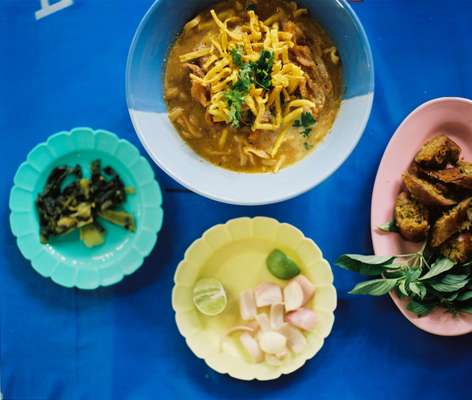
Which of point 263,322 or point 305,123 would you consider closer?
point 305,123

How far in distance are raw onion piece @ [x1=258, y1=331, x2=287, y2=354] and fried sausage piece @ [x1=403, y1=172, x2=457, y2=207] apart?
622 mm

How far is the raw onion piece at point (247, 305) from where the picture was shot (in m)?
1.81

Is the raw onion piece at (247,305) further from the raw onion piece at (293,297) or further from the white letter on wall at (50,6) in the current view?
the white letter on wall at (50,6)

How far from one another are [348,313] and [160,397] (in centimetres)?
70

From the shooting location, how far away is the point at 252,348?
5.90 feet

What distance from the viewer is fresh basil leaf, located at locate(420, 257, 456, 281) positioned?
1660 mm

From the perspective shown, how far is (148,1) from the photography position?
71.8 inches

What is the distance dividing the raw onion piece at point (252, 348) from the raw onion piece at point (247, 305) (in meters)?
0.07

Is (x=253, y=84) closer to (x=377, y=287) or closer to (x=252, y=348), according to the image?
(x=377, y=287)

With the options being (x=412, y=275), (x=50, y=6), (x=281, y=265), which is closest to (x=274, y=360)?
(x=281, y=265)

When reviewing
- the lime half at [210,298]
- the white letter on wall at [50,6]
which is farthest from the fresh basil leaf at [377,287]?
the white letter on wall at [50,6]

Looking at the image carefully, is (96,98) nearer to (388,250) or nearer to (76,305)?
(76,305)

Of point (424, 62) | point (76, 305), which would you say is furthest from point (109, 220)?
point (424, 62)

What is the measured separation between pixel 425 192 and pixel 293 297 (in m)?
0.53
